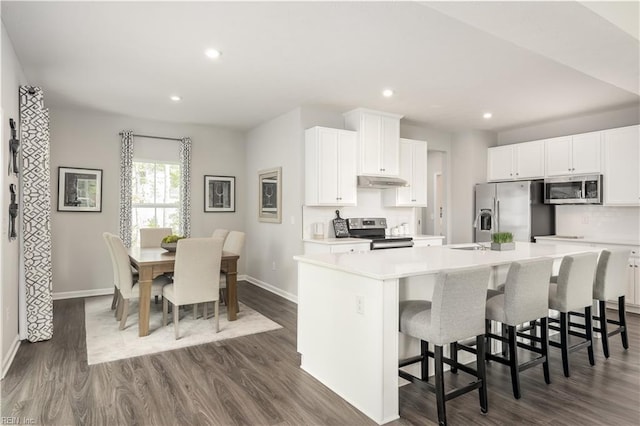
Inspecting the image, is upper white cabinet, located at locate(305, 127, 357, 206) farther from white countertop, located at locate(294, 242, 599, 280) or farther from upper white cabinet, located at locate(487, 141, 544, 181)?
upper white cabinet, located at locate(487, 141, 544, 181)

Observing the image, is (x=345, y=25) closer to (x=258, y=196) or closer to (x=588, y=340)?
(x=588, y=340)

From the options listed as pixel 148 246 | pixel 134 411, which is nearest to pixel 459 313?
pixel 134 411

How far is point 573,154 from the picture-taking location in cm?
546

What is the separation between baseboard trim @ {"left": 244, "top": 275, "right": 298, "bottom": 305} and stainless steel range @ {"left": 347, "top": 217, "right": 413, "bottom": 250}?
121 cm

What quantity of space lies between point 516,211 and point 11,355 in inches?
247

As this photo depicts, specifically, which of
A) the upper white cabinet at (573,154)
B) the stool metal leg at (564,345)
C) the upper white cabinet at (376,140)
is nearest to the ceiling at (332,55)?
the upper white cabinet at (376,140)

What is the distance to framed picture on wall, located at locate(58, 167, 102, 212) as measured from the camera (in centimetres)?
542

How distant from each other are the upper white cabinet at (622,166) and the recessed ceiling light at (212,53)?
16.5 ft

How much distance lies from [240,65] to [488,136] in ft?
16.0

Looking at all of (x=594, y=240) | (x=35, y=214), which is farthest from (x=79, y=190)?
(x=594, y=240)

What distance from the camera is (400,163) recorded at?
5.86m

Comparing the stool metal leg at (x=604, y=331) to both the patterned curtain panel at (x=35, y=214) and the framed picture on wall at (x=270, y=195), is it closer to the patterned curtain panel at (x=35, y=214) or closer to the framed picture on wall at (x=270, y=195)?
the framed picture on wall at (x=270, y=195)

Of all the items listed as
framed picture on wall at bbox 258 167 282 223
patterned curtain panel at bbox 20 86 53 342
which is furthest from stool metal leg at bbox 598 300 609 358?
patterned curtain panel at bbox 20 86 53 342

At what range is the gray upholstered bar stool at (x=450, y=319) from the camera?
87.8 inches
